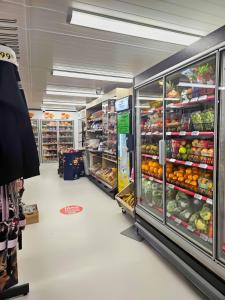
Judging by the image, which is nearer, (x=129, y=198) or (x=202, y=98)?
(x=202, y=98)

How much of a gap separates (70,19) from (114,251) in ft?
10.1

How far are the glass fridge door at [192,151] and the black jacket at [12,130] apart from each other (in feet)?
5.56

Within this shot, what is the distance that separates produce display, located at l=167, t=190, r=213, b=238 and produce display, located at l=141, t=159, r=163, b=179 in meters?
0.29

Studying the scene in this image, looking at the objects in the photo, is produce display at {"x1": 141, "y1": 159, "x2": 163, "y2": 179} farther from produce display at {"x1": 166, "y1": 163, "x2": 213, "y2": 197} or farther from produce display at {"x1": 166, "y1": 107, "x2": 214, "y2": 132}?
produce display at {"x1": 166, "y1": 107, "x2": 214, "y2": 132}

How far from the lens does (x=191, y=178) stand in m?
2.61

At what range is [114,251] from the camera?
2.94 meters

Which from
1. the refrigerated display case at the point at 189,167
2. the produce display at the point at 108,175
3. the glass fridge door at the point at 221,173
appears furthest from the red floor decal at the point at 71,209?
the glass fridge door at the point at 221,173

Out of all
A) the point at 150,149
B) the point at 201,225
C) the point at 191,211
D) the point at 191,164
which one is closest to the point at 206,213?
the point at 201,225

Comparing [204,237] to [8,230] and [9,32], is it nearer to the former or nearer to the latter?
[8,230]

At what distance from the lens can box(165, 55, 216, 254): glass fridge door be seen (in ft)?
7.55

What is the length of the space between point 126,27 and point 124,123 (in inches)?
76.1

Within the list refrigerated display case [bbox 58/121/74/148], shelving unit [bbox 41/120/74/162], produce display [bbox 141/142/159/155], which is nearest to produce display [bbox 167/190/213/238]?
produce display [bbox 141/142/159/155]

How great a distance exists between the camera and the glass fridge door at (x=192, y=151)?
2.30m

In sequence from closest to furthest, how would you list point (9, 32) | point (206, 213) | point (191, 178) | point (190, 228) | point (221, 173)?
point (221, 173), point (206, 213), point (190, 228), point (191, 178), point (9, 32)
